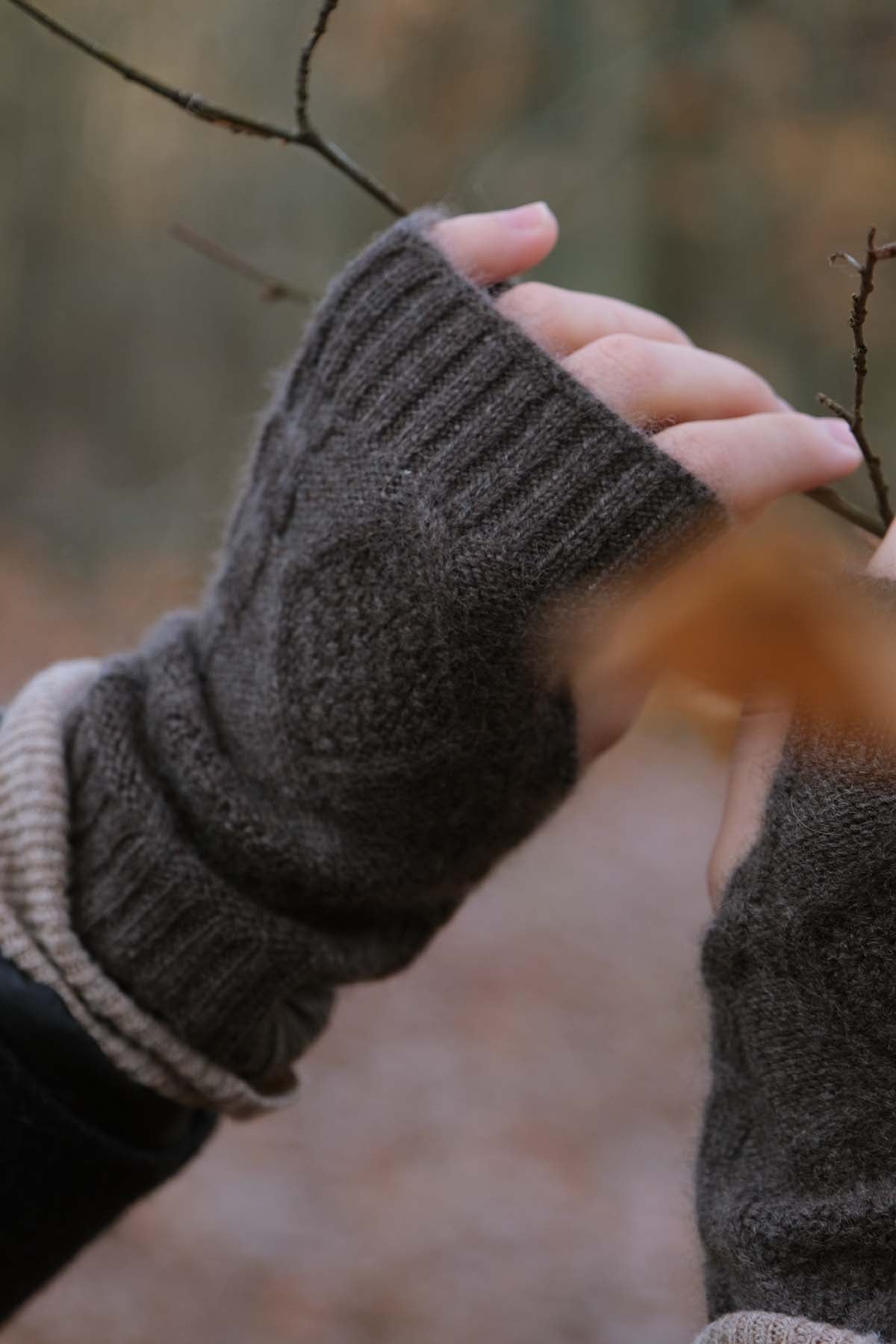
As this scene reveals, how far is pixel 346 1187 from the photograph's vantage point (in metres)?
2.88

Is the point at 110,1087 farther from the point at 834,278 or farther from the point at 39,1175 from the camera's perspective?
the point at 834,278

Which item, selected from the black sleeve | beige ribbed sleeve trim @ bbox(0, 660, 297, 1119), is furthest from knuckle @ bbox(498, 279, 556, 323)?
the black sleeve

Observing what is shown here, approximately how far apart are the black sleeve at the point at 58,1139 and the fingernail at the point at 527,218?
697 mm

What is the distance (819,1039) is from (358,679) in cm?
42

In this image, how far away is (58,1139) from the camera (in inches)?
41.6

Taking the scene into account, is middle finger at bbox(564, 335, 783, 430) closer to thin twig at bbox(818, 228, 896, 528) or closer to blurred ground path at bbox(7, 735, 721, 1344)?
thin twig at bbox(818, 228, 896, 528)

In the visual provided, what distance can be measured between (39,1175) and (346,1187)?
1.96m

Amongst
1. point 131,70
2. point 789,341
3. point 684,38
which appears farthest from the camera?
point 789,341

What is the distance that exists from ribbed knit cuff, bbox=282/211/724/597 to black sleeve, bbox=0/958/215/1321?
491 mm

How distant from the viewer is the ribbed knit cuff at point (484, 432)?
905mm

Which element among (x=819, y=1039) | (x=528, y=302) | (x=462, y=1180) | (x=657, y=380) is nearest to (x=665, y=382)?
(x=657, y=380)

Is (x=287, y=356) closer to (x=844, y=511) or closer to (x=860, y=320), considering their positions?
(x=844, y=511)

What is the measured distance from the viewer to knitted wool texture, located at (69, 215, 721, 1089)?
36.3 inches

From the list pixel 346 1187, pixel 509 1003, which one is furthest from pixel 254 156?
pixel 346 1187
